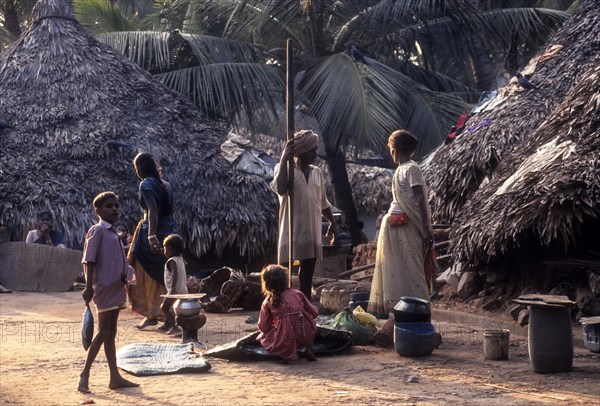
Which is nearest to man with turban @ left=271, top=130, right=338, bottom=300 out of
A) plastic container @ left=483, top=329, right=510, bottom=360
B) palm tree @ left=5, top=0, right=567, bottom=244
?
plastic container @ left=483, top=329, right=510, bottom=360

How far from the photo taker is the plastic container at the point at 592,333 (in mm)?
6820

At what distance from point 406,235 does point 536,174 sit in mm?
1430

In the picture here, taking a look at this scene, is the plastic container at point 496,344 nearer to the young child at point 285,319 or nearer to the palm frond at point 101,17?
the young child at point 285,319

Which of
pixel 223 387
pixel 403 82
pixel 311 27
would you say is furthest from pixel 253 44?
pixel 223 387

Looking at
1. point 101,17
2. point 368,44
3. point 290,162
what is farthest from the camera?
point 101,17

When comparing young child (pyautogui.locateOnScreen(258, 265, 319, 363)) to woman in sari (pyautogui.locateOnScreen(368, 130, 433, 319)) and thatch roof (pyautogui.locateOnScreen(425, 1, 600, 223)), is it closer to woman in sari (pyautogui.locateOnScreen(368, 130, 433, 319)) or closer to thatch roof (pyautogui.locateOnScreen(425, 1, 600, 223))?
woman in sari (pyautogui.locateOnScreen(368, 130, 433, 319))

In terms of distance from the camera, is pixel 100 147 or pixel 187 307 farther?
pixel 100 147

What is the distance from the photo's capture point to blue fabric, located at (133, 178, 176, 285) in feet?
27.8

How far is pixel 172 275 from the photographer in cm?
831

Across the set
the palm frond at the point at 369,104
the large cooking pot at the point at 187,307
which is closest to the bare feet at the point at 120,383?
the large cooking pot at the point at 187,307

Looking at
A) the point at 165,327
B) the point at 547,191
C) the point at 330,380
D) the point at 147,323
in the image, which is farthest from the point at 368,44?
the point at 330,380

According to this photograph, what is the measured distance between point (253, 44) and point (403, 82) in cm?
292

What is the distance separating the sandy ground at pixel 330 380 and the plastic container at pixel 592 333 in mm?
77

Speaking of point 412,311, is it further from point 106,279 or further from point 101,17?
point 101,17
